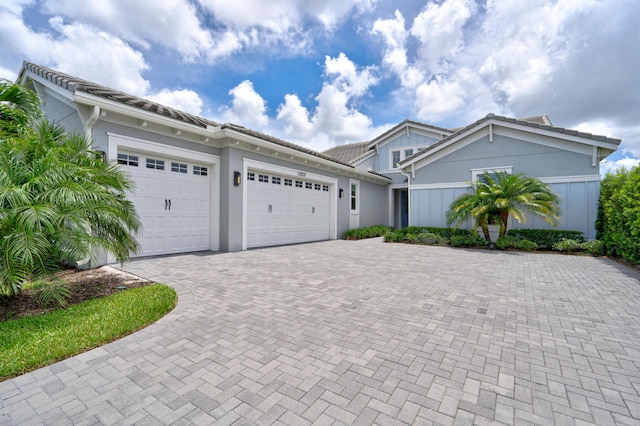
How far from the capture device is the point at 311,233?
12359 mm

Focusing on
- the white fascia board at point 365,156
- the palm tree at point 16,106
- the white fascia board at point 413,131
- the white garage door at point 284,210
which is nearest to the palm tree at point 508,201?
the white garage door at point 284,210

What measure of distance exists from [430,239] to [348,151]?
1213 cm

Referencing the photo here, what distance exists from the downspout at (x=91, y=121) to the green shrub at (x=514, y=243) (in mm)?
12711

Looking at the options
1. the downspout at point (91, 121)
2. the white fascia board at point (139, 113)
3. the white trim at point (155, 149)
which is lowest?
the white trim at point (155, 149)

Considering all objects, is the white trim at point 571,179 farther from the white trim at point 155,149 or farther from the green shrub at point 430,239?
the white trim at point 155,149

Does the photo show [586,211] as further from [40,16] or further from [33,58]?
[33,58]

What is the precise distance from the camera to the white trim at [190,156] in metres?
6.59

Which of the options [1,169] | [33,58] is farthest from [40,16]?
[1,169]

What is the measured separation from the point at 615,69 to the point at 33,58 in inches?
744

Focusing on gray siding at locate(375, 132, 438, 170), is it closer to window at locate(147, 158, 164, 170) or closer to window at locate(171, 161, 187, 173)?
window at locate(171, 161, 187, 173)

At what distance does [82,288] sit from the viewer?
15.7 feet

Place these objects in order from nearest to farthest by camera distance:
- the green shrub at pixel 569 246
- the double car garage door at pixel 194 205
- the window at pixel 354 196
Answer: the double car garage door at pixel 194 205 → the green shrub at pixel 569 246 → the window at pixel 354 196

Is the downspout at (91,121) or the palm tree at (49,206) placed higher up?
the downspout at (91,121)

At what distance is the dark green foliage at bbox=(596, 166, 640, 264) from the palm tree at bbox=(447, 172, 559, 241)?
1285mm
